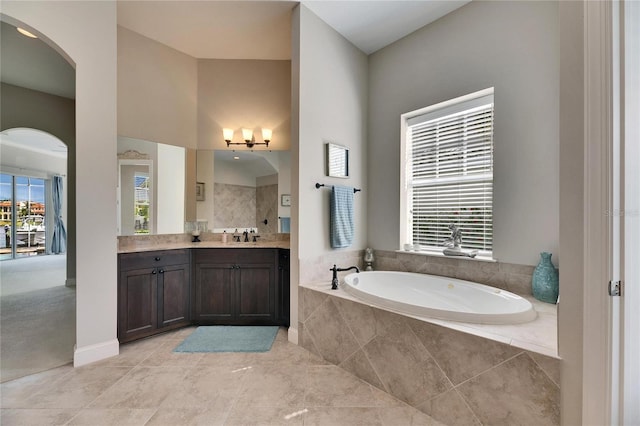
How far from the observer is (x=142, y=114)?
3.01m

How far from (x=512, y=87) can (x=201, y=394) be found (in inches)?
130

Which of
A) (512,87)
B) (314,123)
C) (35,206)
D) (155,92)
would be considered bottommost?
(35,206)

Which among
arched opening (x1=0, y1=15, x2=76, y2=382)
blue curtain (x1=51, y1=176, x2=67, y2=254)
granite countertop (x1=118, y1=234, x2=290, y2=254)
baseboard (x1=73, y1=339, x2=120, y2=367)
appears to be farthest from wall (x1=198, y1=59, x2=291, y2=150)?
blue curtain (x1=51, y1=176, x2=67, y2=254)

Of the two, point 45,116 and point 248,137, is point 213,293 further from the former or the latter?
point 45,116

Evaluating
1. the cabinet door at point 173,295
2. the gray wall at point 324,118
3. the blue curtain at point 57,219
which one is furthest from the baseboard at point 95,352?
the blue curtain at point 57,219

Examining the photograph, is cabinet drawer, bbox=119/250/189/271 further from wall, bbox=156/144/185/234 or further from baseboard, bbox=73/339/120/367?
baseboard, bbox=73/339/120/367

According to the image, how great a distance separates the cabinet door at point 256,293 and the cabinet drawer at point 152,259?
0.59m

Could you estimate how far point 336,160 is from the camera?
9.53ft

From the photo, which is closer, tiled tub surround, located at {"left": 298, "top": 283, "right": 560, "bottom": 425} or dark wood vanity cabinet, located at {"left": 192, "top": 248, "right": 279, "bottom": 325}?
tiled tub surround, located at {"left": 298, "top": 283, "right": 560, "bottom": 425}

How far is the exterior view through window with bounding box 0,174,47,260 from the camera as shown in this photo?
681 cm

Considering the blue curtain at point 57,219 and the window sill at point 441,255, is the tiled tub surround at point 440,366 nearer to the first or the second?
the window sill at point 441,255

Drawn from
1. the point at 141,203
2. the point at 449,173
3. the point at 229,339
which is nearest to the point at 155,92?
the point at 141,203

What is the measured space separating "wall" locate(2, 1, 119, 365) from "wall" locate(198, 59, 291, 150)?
115 centimetres

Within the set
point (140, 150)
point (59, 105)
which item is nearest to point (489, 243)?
point (140, 150)
